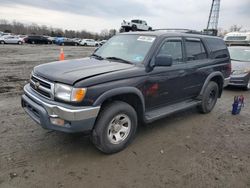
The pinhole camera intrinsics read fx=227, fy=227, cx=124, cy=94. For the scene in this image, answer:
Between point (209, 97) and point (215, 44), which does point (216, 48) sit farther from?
point (209, 97)

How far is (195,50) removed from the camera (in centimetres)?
501

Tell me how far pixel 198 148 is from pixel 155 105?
3.44 ft

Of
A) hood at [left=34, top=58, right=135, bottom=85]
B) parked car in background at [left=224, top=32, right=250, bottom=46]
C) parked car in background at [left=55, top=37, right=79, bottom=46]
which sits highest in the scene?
parked car in background at [left=224, top=32, right=250, bottom=46]

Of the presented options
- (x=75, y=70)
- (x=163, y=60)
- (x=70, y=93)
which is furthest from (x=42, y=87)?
(x=163, y=60)

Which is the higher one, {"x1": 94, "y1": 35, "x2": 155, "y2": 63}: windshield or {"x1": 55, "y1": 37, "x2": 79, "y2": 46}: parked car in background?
{"x1": 94, "y1": 35, "x2": 155, "y2": 63}: windshield

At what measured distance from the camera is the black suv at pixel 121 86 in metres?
3.11

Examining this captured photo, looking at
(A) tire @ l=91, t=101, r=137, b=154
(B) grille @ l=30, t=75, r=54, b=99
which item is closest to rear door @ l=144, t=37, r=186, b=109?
(A) tire @ l=91, t=101, r=137, b=154

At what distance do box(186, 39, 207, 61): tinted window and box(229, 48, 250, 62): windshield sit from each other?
469cm

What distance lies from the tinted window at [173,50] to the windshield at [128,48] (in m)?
0.28

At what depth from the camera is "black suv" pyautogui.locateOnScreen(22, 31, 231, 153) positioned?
10.2 feet

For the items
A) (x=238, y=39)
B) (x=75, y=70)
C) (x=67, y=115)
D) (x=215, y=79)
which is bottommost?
(x=67, y=115)

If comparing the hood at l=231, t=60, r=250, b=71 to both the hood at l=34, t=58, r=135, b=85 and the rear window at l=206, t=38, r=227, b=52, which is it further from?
the hood at l=34, t=58, r=135, b=85

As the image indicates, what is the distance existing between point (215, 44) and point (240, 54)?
4358 millimetres

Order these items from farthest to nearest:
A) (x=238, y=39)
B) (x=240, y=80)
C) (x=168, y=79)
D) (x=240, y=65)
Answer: (x=238, y=39), (x=240, y=65), (x=240, y=80), (x=168, y=79)
